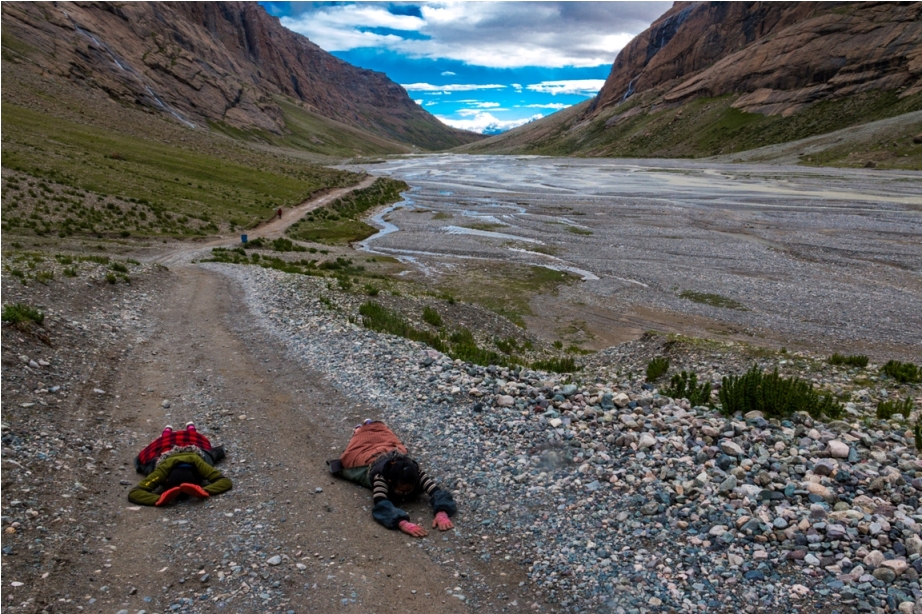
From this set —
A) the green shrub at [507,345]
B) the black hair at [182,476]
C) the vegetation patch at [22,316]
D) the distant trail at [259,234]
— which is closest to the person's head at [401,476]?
the black hair at [182,476]

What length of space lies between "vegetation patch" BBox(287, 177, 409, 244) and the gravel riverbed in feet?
145

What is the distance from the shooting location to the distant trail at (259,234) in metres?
39.0

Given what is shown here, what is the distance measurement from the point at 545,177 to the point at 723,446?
130m

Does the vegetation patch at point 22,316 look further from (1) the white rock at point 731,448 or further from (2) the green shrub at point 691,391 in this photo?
(1) the white rock at point 731,448

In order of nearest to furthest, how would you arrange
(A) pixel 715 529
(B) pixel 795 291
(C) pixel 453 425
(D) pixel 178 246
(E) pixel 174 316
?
(A) pixel 715 529
(C) pixel 453 425
(E) pixel 174 316
(B) pixel 795 291
(D) pixel 178 246

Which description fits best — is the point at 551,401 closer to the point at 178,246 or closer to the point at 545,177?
the point at 178,246

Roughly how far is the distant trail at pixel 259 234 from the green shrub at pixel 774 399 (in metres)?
33.5

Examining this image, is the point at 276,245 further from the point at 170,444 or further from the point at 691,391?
the point at 691,391

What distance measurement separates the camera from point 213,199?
65.8 metres

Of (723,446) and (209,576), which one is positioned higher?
(723,446)

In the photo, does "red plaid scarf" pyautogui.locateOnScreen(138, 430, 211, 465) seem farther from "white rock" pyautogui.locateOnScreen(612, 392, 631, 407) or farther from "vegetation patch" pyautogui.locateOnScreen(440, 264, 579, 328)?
"vegetation patch" pyautogui.locateOnScreen(440, 264, 579, 328)

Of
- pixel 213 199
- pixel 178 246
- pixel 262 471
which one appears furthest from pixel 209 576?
pixel 213 199

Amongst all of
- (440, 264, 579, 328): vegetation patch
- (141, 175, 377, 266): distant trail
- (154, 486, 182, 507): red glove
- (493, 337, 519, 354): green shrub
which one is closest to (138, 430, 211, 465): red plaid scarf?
(154, 486, 182, 507): red glove

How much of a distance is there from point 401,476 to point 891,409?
10089 millimetres
